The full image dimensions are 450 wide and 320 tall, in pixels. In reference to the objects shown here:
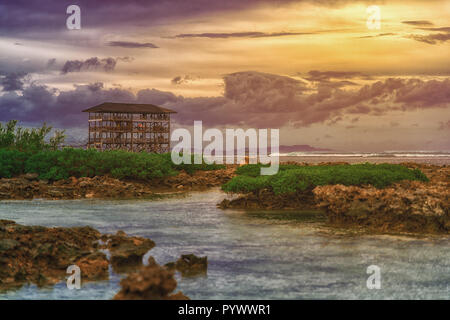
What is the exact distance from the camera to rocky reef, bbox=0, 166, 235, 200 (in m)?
22.6

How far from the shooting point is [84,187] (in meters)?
23.5

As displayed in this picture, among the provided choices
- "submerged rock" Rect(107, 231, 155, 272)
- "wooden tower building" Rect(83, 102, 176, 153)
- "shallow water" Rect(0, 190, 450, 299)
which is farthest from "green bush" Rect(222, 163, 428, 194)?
"wooden tower building" Rect(83, 102, 176, 153)

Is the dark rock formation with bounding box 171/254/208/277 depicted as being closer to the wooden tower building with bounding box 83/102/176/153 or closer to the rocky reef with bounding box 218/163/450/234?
the rocky reef with bounding box 218/163/450/234

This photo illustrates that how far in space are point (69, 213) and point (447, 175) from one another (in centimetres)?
1442

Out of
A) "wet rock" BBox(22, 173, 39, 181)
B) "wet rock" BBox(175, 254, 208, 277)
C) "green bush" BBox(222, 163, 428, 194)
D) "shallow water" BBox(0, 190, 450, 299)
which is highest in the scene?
"green bush" BBox(222, 163, 428, 194)

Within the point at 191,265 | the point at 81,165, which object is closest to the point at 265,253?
the point at 191,265

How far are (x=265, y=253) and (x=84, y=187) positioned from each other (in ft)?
44.5

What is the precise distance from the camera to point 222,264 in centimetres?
1060

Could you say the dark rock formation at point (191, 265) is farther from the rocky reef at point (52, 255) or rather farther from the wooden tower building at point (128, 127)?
the wooden tower building at point (128, 127)

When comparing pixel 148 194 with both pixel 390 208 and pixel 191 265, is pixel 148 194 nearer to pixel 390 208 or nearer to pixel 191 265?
pixel 390 208

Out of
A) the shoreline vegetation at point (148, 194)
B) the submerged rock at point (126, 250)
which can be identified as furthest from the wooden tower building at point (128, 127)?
the submerged rock at point (126, 250)

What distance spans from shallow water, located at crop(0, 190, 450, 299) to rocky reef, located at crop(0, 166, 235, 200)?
11.7ft
